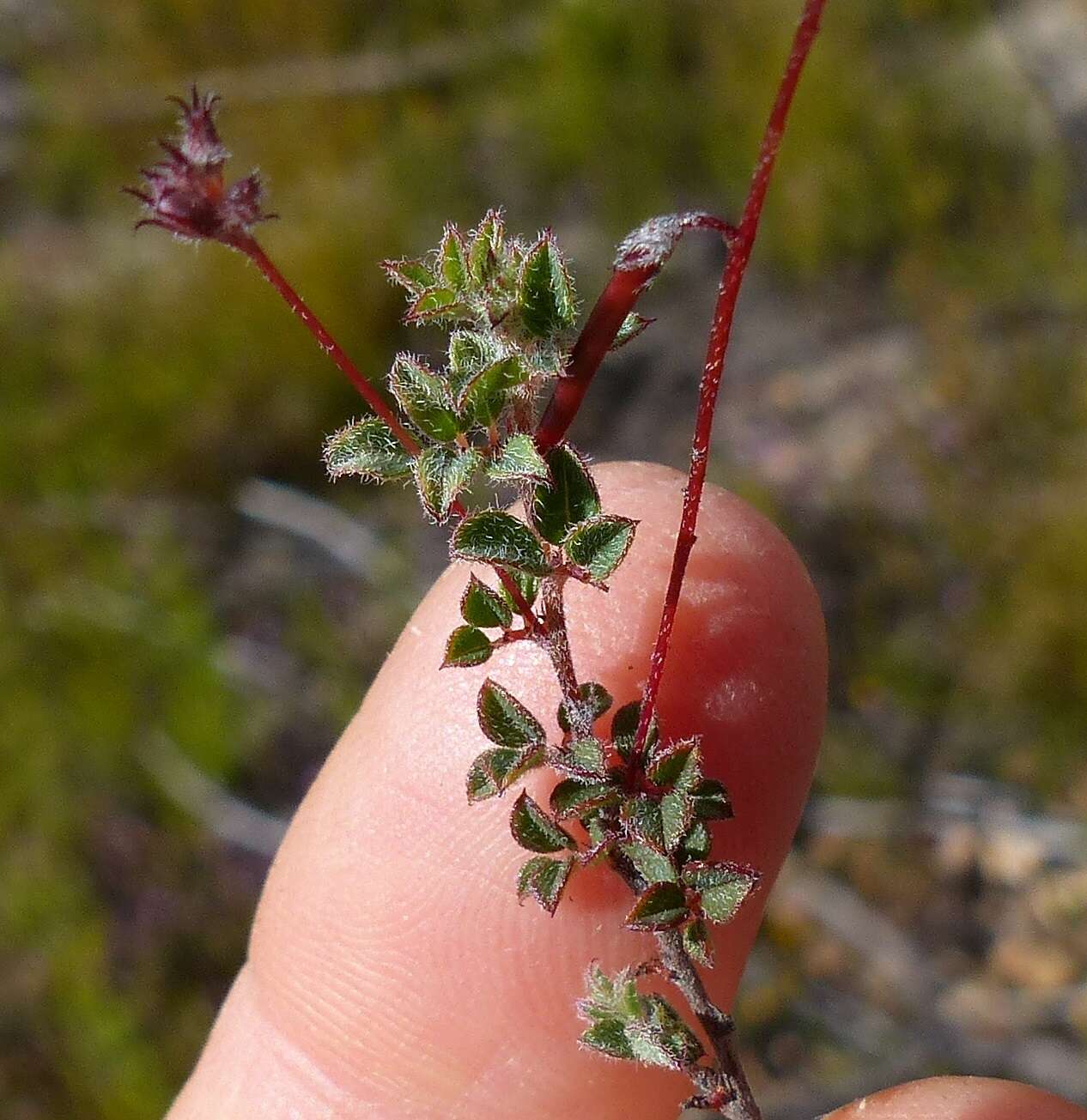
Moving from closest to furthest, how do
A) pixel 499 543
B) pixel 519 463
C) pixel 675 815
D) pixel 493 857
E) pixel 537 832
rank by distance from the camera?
pixel 519 463
pixel 499 543
pixel 675 815
pixel 537 832
pixel 493 857

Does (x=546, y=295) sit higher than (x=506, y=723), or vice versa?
(x=546, y=295)

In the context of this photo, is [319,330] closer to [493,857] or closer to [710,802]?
[710,802]

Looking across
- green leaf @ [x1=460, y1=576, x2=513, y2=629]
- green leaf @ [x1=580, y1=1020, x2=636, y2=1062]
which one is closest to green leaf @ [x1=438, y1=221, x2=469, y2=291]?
green leaf @ [x1=460, y1=576, x2=513, y2=629]

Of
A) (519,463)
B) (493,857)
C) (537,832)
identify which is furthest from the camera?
(493,857)

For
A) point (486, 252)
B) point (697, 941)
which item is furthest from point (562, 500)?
point (697, 941)

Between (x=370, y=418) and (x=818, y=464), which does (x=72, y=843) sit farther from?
(x=370, y=418)

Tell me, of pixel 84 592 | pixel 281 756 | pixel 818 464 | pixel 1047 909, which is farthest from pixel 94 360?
pixel 1047 909

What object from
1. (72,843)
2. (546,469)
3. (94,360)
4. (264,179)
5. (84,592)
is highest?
(94,360)
